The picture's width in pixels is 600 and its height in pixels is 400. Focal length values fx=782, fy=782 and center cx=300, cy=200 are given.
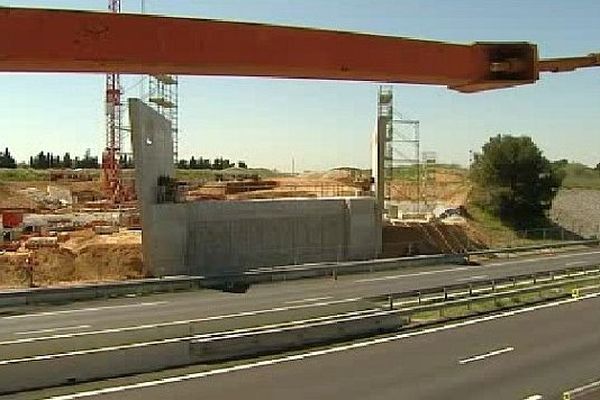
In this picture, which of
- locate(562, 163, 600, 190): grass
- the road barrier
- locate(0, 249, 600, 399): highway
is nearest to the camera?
the road barrier

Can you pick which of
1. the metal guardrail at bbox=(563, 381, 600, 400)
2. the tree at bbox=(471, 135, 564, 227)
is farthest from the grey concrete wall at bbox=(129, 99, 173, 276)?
the tree at bbox=(471, 135, 564, 227)

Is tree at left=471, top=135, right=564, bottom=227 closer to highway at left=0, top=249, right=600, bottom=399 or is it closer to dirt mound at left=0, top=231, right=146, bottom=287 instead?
highway at left=0, top=249, right=600, bottom=399

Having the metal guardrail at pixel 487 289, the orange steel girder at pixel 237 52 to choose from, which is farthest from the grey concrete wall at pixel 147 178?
the orange steel girder at pixel 237 52

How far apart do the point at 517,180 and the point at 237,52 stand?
202 feet

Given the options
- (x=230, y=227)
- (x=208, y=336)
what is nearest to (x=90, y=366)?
(x=208, y=336)

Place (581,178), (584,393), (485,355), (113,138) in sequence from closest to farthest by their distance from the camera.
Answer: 1. (584,393)
2. (485,355)
3. (113,138)
4. (581,178)

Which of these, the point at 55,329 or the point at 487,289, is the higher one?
the point at 487,289

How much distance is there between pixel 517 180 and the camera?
221 ft

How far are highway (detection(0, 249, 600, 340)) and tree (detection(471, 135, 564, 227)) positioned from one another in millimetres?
23492

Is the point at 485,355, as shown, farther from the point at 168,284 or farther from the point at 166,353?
the point at 168,284

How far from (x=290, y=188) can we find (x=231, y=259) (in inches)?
769

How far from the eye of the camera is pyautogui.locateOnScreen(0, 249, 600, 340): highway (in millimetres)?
23562

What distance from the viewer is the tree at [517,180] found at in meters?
66.4

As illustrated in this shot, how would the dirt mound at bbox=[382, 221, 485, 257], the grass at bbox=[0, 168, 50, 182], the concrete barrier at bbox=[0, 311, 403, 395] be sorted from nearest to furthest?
1. the concrete barrier at bbox=[0, 311, 403, 395]
2. the dirt mound at bbox=[382, 221, 485, 257]
3. the grass at bbox=[0, 168, 50, 182]
